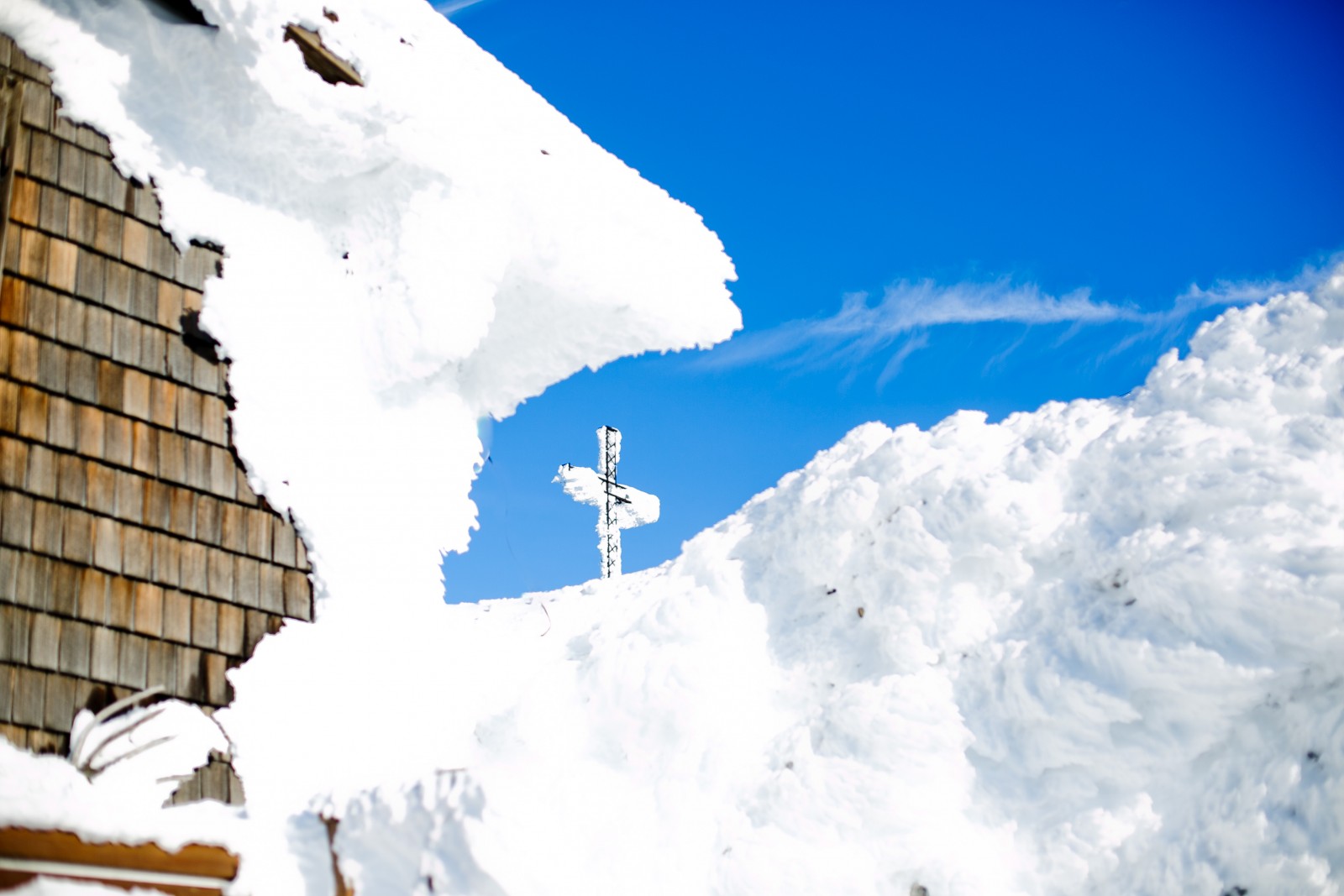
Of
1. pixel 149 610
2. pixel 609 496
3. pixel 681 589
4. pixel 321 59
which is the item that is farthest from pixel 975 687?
pixel 609 496

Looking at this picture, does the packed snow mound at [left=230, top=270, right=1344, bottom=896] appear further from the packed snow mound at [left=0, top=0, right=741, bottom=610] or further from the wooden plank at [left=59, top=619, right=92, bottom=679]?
the packed snow mound at [left=0, top=0, right=741, bottom=610]

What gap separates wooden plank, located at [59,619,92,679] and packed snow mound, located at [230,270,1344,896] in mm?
762

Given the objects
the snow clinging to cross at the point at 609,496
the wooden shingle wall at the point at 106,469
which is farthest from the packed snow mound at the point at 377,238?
the snow clinging to cross at the point at 609,496

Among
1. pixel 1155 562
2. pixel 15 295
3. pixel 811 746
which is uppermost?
pixel 15 295

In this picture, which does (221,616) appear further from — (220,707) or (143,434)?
(143,434)

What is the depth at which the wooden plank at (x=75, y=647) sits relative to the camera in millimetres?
5008

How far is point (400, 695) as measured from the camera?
249 inches

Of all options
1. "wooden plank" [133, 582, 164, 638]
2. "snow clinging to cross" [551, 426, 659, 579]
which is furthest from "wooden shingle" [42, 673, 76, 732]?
"snow clinging to cross" [551, 426, 659, 579]

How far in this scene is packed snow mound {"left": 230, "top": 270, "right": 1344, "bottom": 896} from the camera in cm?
430

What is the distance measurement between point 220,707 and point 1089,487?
Result: 12.9 ft

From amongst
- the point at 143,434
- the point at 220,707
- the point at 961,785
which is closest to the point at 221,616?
the point at 220,707

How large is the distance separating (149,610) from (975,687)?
3533 mm

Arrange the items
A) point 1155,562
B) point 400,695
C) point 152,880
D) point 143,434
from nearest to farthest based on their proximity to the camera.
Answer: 1. point 152,880
2. point 1155,562
3. point 143,434
4. point 400,695

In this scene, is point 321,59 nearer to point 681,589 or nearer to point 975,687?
point 681,589
